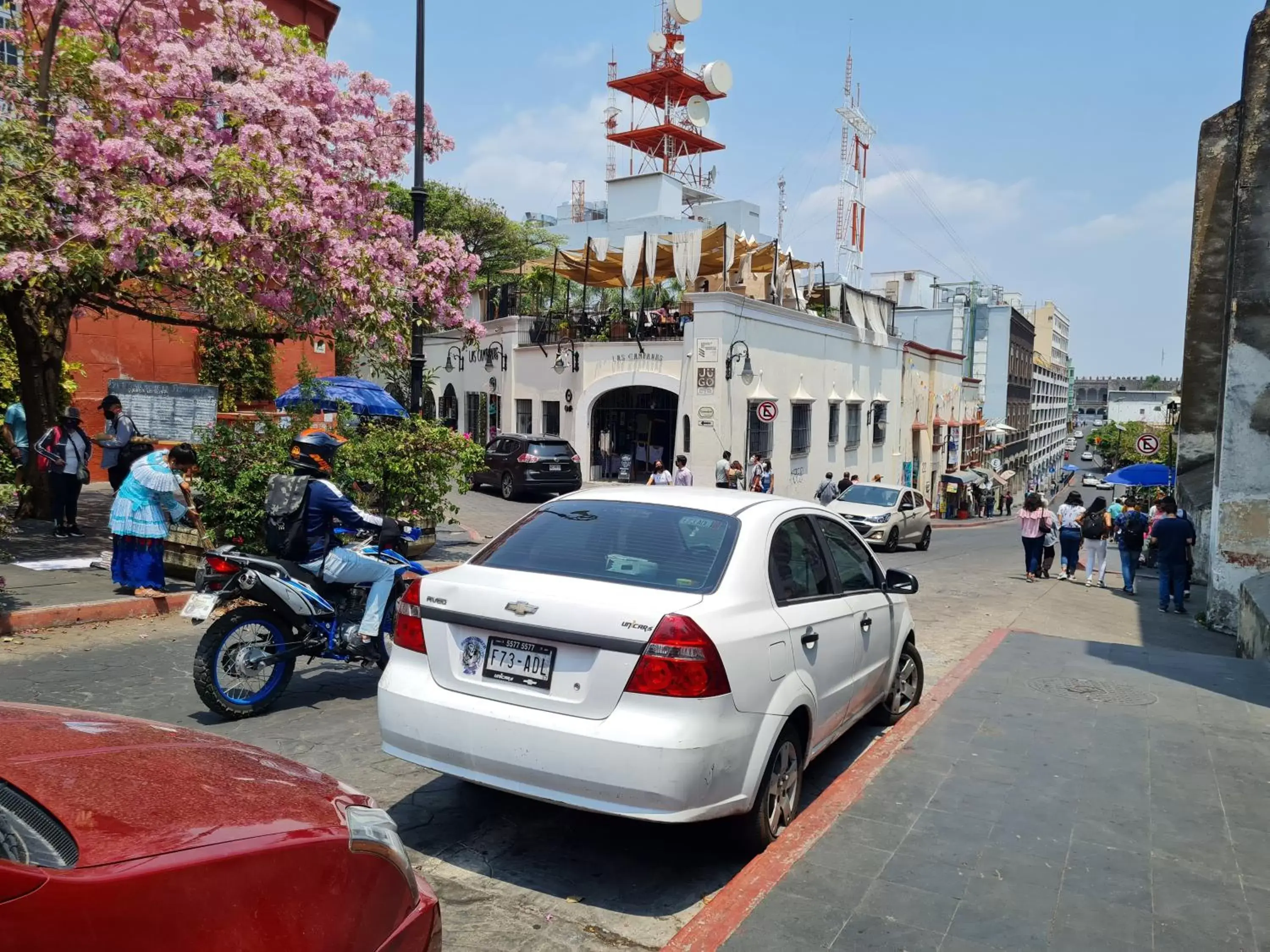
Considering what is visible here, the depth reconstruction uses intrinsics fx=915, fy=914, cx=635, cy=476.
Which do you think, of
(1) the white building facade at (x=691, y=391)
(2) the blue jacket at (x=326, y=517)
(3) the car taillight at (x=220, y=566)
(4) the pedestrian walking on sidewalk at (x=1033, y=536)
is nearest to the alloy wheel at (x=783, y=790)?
(2) the blue jacket at (x=326, y=517)

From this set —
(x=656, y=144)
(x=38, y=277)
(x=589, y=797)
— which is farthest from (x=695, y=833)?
(x=656, y=144)

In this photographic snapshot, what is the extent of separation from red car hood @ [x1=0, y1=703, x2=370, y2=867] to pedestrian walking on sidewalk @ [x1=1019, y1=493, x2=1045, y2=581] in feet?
51.1

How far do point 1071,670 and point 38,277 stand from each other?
10.3 meters

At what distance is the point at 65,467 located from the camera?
11523 mm

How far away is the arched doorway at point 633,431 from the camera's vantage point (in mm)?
26172

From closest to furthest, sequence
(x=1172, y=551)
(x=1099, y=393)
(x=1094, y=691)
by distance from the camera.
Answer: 1. (x=1094, y=691)
2. (x=1172, y=551)
3. (x=1099, y=393)

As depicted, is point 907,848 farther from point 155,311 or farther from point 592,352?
point 592,352

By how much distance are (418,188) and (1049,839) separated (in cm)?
1107

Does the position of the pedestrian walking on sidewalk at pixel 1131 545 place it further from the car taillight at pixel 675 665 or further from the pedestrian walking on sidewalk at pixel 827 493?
the car taillight at pixel 675 665

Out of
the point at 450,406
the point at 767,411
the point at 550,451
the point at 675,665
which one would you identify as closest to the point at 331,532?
the point at 675,665

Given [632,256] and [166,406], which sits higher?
[632,256]

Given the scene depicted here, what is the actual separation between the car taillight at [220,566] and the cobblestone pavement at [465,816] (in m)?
0.96

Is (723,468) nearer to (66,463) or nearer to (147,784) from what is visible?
(66,463)

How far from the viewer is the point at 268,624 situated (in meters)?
5.87
